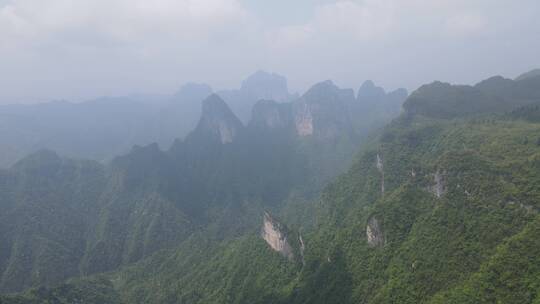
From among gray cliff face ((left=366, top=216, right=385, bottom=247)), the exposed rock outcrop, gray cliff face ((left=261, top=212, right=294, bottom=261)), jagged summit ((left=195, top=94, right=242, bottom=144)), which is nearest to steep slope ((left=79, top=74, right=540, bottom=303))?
gray cliff face ((left=366, top=216, right=385, bottom=247))

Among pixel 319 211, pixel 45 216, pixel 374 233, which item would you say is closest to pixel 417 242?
pixel 374 233

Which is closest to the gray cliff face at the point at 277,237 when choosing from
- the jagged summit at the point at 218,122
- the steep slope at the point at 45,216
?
the steep slope at the point at 45,216

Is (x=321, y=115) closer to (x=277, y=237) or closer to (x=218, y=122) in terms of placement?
(x=218, y=122)

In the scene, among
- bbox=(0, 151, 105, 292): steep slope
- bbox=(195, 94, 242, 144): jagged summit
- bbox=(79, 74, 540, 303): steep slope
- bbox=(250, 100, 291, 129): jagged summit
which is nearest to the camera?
bbox=(79, 74, 540, 303): steep slope

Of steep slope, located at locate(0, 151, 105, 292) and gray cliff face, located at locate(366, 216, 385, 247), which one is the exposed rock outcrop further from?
gray cliff face, located at locate(366, 216, 385, 247)

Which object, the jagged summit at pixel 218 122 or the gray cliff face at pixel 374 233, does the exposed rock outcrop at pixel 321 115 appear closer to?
the jagged summit at pixel 218 122

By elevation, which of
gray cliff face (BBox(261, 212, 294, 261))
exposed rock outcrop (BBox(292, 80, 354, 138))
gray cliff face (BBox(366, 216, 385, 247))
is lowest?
gray cliff face (BBox(261, 212, 294, 261))

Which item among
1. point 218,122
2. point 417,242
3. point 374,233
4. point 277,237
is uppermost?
point 218,122
